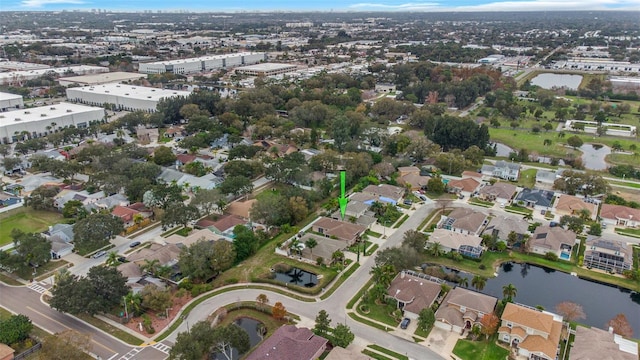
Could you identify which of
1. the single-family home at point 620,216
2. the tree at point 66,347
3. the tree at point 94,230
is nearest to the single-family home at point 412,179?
the single-family home at point 620,216

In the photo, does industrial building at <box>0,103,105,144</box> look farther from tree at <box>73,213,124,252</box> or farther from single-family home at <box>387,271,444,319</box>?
single-family home at <box>387,271,444,319</box>

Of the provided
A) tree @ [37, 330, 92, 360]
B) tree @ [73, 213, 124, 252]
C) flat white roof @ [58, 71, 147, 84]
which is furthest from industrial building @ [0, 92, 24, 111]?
tree @ [37, 330, 92, 360]

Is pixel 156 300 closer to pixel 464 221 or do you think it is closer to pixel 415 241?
pixel 415 241

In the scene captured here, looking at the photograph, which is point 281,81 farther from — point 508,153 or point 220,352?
point 220,352

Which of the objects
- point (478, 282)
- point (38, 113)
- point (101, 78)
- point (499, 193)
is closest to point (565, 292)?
point (478, 282)

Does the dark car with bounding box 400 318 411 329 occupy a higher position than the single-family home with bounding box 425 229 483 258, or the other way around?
the single-family home with bounding box 425 229 483 258

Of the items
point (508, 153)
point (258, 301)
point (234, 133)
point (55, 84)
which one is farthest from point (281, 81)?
point (258, 301)

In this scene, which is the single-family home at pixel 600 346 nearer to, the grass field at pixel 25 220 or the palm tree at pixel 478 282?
the palm tree at pixel 478 282
